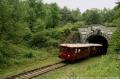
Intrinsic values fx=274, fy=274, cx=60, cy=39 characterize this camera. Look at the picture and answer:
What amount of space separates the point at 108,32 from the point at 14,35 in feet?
66.1

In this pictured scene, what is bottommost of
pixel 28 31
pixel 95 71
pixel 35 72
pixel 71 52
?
pixel 35 72

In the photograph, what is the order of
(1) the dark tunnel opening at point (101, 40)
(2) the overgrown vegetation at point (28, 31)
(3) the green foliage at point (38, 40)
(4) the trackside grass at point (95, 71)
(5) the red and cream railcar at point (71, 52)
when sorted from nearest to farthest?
(4) the trackside grass at point (95, 71) → (2) the overgrown vegetation at point (28, 31) → (5) the red and cream railcar at point (71, 52) → (3) the green foliage at point (38, 40) → (1) the dark tunnel opening at point (101, 40)

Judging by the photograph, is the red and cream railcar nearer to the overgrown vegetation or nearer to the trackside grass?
the trackside grass

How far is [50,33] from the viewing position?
149 feet

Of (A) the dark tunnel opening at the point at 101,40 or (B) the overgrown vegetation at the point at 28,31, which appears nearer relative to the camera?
(B) the overgrown vegetation at the point at 28,31

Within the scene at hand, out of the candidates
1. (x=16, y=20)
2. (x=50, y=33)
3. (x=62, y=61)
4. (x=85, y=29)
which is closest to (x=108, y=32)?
(x=85, y=29)

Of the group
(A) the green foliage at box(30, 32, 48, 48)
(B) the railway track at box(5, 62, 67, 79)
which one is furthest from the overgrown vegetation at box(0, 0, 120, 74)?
(B) the railway track at box(5, 62, 67, 79)

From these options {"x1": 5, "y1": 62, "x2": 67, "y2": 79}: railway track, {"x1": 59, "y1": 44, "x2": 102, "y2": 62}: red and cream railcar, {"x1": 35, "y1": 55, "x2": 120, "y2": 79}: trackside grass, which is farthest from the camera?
{"x1": 59, "y1": 44, "x2": 102, "y2": 62}: red and cream railcar

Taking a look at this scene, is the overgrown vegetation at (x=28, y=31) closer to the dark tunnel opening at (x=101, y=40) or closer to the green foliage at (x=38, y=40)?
the green foliage at (x=38, y=40)

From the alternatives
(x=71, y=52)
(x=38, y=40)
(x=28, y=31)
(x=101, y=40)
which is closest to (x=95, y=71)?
(x=71, y=52)

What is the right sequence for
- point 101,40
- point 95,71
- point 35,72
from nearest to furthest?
point 95,71
point 35,72
point 101,40

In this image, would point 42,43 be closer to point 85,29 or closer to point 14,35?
point 85,29

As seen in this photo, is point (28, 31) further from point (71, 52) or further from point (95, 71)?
point (95, 71)

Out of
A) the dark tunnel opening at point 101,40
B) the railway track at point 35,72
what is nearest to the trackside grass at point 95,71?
the railway track at point 35,72
